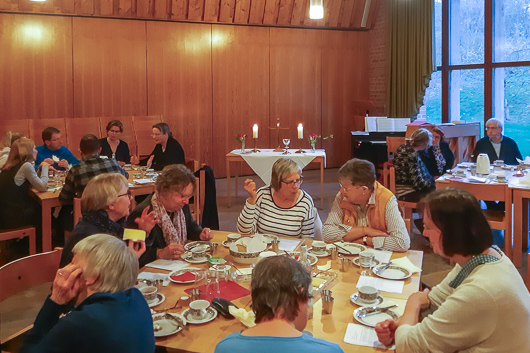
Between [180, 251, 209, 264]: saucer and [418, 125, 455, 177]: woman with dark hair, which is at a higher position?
[418, 125, 455, 177]: woman with dark hair

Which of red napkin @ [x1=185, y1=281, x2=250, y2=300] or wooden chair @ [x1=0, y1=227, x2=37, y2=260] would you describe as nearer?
red napkin @ [x1=185, y1=281, x2=250, y2=300]

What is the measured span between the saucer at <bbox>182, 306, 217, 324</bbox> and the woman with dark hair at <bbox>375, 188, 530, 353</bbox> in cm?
70

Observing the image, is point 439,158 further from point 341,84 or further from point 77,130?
point 77,130

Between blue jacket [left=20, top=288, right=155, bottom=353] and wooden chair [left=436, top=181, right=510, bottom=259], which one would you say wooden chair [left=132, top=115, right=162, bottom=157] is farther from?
blue jacket [left=20, top=288, right=155, bottom=353]

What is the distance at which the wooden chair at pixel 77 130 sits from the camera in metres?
8.64

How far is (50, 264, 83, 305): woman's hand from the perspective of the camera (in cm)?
191

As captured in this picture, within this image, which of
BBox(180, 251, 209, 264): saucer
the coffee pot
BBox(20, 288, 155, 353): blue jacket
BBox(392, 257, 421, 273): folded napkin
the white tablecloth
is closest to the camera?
BBox(20, 288, 155, 353): blue jacket

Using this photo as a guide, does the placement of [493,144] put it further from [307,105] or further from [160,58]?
[160,58]

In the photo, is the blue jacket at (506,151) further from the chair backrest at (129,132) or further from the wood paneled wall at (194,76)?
the chair backrest at (129,132)

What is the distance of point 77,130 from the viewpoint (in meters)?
8.74

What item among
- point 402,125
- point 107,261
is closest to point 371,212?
point 107,261

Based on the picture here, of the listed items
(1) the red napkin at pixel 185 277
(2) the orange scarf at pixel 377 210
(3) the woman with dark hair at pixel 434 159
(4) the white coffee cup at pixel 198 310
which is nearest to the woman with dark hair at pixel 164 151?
(3) the woman with dark hair at pixel 434 159

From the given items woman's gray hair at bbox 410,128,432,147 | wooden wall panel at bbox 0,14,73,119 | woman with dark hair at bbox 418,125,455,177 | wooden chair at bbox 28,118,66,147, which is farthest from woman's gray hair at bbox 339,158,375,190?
wooden wall panel at bbox 0,14,73,119

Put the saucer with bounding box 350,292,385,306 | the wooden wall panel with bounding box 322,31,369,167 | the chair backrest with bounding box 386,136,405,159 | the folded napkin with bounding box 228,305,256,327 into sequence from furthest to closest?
the wooden wall panel with bounding box 322,31,369,167, the chair backrest with bounding box 386,136,405,159, the saucer with bounding box 350,292,385,306, the folded napkin with bounding box 228,305,256,327
